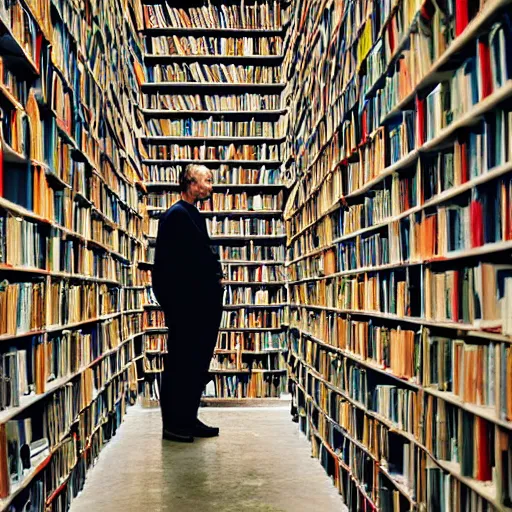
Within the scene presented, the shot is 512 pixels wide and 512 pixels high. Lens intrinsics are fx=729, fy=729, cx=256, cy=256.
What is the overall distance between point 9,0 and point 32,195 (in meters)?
0.68

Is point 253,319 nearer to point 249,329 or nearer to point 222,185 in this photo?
point 249,329

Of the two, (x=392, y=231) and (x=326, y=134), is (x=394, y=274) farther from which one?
(x=326, y=134)

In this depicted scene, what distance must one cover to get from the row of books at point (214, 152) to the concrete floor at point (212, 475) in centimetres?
284

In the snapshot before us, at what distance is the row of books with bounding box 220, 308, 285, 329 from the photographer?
710 centimetres

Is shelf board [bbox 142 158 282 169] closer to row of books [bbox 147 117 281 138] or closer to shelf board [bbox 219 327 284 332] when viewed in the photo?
row of books [bbox 147 117 281 138]

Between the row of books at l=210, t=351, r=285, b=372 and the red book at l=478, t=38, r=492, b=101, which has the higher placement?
the red book at l=478, t=38, r=492, b=101

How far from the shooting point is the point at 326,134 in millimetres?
4215

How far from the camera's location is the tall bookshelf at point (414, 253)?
1.69m

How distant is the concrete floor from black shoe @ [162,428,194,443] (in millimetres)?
54

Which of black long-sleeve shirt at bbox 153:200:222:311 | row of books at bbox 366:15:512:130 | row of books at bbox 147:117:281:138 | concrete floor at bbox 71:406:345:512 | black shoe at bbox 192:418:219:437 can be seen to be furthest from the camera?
row of books at bbox 147:117:281:138

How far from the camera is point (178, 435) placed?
486 cm

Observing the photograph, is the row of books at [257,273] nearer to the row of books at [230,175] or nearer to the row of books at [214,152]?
the row of books at [230,175]

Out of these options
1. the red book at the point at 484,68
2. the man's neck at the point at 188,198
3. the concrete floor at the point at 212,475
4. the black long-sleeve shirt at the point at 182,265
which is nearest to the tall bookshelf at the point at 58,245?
the concrete floor at the point at 212,475

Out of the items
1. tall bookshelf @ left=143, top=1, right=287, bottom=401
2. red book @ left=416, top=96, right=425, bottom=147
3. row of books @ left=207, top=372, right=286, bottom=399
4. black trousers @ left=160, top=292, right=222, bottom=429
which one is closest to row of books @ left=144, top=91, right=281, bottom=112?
tall bookshelf @ left=143, top=1, right=287, bottom=401
